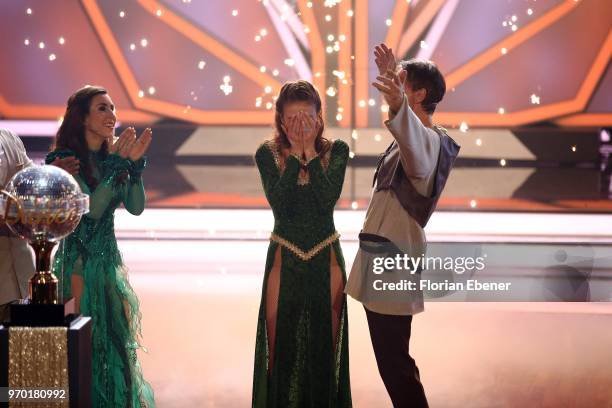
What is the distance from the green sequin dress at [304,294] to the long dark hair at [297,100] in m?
0.04

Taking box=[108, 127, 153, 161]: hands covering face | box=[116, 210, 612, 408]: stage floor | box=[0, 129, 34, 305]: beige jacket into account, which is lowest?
box=[116, 210, 612, 408]: stage floor

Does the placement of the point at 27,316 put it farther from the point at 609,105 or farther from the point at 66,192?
the point at 609,105

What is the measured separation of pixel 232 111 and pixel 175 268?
1.09 meters

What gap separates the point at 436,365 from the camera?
4051 millimetres

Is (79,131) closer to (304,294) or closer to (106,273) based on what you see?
(106,273)

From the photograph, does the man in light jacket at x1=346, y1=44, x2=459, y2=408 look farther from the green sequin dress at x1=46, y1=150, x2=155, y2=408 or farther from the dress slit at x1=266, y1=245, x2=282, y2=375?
the green sequin dress at x1=46, y1=150, x2=155, y2=408

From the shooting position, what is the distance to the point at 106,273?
3.16m

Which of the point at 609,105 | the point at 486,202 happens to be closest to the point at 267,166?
the point at 486,202

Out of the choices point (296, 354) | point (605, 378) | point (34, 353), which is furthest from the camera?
point (605, 378)

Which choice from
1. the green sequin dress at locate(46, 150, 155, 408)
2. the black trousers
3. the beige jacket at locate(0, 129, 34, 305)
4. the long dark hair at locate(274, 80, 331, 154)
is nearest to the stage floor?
the green sequin dress at locate(46, 150, 155, 408)

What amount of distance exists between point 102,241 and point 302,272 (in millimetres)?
741

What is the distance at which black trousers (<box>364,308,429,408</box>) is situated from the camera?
109 inches

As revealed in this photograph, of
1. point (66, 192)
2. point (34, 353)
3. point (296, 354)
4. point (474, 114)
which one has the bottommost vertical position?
point (296, 354)

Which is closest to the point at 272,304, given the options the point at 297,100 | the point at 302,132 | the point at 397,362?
Answer: the point at 397,362
